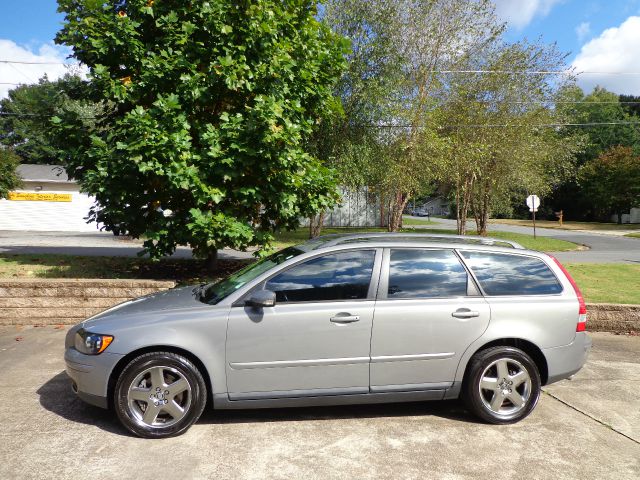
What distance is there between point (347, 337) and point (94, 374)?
1953mm

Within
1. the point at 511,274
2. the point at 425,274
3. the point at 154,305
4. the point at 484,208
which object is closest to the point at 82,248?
the point at 154,305

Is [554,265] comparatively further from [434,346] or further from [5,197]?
[5,197]

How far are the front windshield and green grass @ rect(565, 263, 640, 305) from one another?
6.06 meters

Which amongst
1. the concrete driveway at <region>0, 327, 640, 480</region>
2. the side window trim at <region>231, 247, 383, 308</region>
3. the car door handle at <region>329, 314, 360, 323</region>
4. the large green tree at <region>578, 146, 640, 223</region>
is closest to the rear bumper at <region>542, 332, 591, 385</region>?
the concrete driveway at <region>0, 327, 640, 480</region>

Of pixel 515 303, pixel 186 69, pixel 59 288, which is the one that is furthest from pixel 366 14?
pixel 515 303

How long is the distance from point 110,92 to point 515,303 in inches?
278

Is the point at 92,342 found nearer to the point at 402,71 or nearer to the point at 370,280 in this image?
the point at 370,280

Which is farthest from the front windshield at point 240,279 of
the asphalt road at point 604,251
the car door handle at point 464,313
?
the asphalt road at point 604,251

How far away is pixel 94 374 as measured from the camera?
3828 millimetres

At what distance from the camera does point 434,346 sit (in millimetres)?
4070

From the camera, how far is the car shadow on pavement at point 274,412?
4.14m

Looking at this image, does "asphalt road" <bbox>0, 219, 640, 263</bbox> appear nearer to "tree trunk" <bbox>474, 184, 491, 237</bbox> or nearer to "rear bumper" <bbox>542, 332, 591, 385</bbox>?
"tree trunk" <bbox>474, 184, 491, 237</bbox>

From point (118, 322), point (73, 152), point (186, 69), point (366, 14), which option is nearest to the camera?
point (118, 322)

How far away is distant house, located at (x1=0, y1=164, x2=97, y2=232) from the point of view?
2844cm
